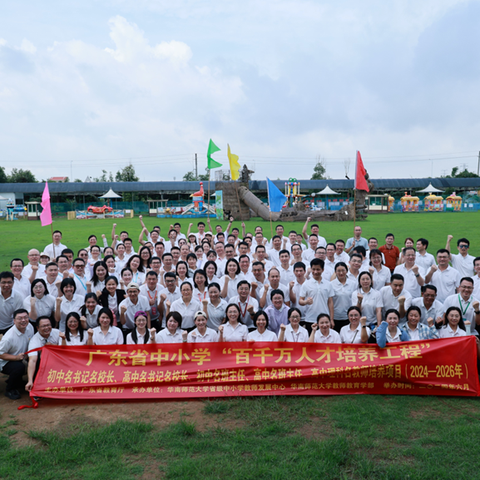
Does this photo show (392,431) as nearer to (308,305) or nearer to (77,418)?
(308,305)

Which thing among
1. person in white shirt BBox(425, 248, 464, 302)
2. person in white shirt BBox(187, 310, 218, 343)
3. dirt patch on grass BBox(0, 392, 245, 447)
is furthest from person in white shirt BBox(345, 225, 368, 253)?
dirt patch on grass BBox(0, 392, 245, 447)

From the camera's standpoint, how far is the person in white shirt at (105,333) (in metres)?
5.61

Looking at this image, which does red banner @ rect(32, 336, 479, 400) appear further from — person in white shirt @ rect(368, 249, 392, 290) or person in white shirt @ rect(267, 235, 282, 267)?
person in white shirt @ rect(267, 235, 282, 267)

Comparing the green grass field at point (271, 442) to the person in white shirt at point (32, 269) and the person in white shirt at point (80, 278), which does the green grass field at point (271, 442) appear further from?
the person in white shirt at point (32, 269)

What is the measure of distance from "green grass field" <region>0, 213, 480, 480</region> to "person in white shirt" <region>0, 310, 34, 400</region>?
0.99ft

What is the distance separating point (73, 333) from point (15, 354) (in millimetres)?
796

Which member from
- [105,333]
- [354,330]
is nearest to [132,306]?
[105,333]

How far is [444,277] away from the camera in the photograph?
7094mm

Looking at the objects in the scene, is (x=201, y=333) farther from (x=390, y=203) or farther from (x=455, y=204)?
(x=455, y=204)

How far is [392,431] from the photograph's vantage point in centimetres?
432

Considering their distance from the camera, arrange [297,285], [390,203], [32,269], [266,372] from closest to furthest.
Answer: [266,372], [297,285], [32,269], [390,203]

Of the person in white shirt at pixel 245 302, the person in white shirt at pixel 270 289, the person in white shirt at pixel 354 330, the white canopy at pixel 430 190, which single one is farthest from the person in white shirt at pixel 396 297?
the white canopy at pixel 430 190

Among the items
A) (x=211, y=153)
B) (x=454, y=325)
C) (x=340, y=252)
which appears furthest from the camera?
(x=211, y=153)

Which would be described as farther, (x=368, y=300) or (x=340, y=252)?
(x=340, y=252)
